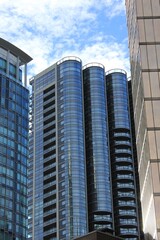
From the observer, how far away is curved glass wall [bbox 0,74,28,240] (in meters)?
134

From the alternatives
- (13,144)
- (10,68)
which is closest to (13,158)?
(13,144)

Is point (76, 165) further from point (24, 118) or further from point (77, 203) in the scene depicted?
point (24, 118)

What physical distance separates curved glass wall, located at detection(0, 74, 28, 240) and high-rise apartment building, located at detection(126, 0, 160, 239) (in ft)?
278

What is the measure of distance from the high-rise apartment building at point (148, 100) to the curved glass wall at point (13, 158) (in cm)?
8472

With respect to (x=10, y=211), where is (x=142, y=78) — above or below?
below

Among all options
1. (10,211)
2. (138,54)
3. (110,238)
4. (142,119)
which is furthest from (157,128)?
(10,211)

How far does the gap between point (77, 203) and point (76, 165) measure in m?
13.4

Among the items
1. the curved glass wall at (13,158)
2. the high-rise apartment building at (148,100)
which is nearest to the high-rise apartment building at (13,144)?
the curved glass wall at (13,158)

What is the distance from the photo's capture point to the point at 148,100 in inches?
1843

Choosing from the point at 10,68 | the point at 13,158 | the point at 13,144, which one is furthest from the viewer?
the point at 10,68

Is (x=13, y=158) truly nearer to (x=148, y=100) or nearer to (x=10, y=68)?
(x=10, y=68)

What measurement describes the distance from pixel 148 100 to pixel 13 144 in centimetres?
9899

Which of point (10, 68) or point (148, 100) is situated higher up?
point (10, 68)

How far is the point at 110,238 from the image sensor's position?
64.1m
